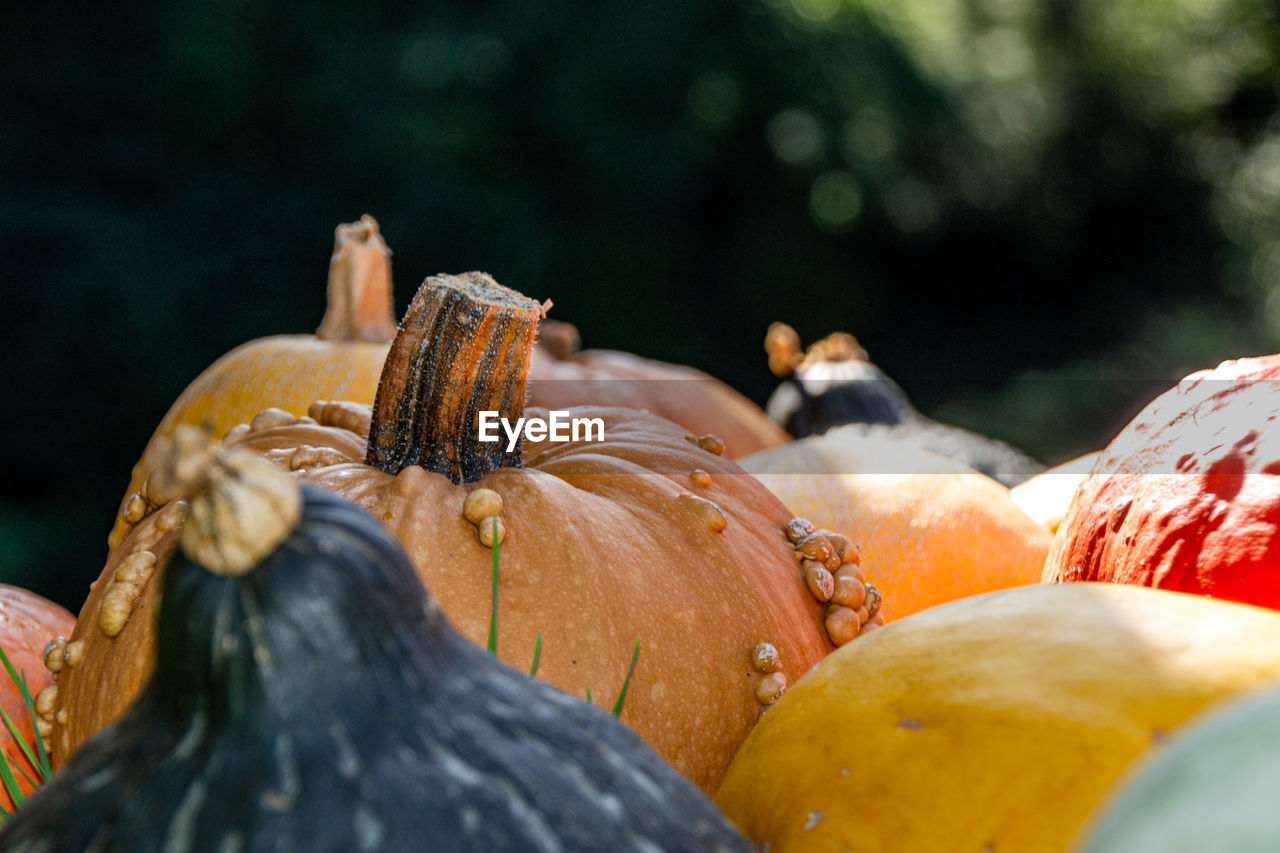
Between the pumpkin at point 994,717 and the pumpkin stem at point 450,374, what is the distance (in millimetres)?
387

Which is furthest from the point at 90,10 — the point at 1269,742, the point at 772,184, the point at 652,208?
the point at 1269,742

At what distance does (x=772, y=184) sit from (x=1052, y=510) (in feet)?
8.45

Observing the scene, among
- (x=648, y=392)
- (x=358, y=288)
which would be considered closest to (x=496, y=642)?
(x=358, y=288)

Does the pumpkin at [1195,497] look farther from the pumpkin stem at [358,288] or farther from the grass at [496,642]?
the pumpkin stem at [358,288]

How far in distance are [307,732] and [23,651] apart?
32.0 inches

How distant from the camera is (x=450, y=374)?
0.93 m

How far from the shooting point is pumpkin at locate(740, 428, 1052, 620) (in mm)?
1333

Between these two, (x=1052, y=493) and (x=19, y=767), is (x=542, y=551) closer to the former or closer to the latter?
(x=19, y=767)

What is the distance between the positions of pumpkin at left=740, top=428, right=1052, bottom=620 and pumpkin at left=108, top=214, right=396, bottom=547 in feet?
1.96

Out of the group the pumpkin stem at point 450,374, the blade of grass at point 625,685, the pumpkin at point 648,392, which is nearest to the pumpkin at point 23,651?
the pumpkin stem at point 450,374

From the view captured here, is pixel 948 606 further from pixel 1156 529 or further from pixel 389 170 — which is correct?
pixel 389 170

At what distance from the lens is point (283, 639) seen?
44cm

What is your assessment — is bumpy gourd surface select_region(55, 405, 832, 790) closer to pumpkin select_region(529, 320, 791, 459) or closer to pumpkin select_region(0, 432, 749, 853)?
pumpkin select_region(0, 432, 749, 853)

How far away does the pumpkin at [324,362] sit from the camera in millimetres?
1521
